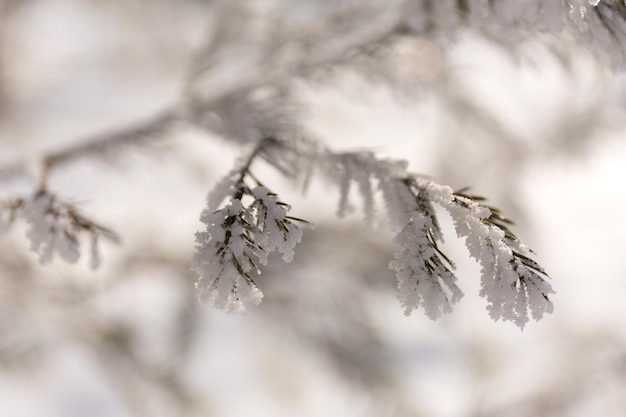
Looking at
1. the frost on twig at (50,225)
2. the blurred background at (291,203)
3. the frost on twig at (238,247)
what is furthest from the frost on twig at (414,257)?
the blurred background at (291,203)

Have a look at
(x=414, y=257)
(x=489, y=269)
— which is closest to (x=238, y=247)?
(x=414, y=257)

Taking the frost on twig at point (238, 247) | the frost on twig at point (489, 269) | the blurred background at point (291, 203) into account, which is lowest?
the frost on twig at point (238, 247)

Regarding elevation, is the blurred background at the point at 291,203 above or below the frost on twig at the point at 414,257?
above

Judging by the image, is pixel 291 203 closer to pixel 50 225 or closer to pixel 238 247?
pixel 50 225

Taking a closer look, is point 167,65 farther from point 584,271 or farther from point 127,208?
point 584,271

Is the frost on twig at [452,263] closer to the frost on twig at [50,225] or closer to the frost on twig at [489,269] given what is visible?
the frost on twig at [489,269]

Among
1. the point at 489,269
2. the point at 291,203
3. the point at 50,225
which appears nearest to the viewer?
the point at 489,269
